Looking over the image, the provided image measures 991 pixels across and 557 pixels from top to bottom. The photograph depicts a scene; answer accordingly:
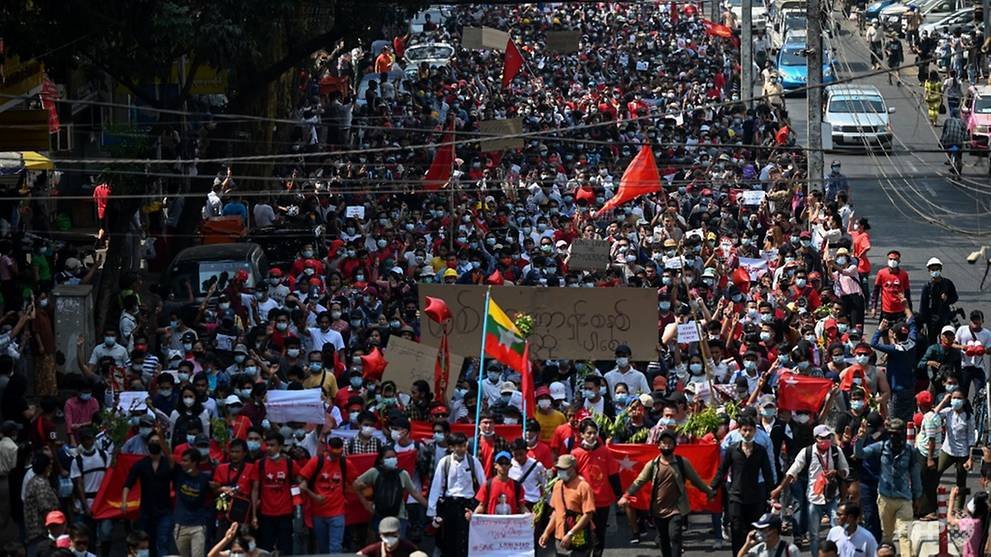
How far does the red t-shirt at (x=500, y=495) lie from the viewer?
1673 centimetres

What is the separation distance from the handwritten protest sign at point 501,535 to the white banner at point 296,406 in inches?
82.8

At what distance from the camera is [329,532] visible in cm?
1742

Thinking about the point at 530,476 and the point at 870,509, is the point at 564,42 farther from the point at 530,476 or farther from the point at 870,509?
the point at 530,476

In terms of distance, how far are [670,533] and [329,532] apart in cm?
278

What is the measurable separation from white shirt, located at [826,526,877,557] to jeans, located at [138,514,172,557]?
5.40 metres

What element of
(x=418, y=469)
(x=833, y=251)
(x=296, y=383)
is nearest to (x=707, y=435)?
(x=418, y=469)

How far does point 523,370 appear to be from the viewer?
18.4 metres

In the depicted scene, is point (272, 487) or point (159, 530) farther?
point (159, 530)

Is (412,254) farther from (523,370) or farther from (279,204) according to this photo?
(523,370)

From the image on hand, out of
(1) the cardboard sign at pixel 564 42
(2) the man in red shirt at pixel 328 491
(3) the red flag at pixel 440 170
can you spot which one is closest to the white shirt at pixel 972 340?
(2) the man in red shirt at pixel 328 491

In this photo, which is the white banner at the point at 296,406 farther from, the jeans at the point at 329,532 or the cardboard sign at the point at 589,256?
the cardboard sign at the point at 589,256

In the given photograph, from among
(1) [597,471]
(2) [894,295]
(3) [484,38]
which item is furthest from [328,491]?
(3) [484,38]

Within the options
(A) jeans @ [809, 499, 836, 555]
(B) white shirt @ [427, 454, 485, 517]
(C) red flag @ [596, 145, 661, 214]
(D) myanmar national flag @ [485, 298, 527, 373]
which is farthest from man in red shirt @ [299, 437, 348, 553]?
(C) red flag @ [596, 145, 661, 214]

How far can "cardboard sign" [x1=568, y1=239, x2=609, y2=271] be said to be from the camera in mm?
25250
